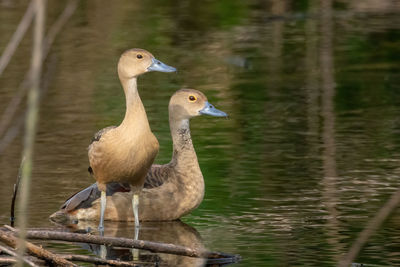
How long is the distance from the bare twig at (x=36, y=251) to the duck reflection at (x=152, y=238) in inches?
36.9

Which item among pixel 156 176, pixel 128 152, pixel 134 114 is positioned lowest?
pixel 156 176

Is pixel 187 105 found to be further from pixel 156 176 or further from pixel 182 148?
pixel 156 176

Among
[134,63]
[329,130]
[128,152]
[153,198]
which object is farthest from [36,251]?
[329,130]

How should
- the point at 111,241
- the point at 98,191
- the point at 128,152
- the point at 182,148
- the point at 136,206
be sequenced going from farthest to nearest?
the point at 182,148 < the point at 98,191 < the point at 136,206 < the point at 128,152 < the point at 111,241

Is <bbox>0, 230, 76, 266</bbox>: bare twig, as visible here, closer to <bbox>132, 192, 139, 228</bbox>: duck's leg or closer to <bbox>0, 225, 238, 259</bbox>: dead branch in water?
<bbox>0, 225, 238, 259</bbox>: dead branch in water

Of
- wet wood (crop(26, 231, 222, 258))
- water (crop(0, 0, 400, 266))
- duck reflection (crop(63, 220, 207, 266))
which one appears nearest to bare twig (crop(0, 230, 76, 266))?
wet wood (crop(26, 231, 222, 258))

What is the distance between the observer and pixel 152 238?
745cm

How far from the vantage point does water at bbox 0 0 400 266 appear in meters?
7.69

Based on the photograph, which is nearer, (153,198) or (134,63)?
(134,63)

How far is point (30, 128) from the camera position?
2.68 metres

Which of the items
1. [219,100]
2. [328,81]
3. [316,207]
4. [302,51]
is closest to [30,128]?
[316,207]

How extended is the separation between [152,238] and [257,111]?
15.9ft

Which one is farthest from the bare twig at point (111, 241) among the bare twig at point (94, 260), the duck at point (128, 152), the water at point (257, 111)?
the duck at point (128, 152)

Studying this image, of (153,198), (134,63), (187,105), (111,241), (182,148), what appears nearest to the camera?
(111,241)
